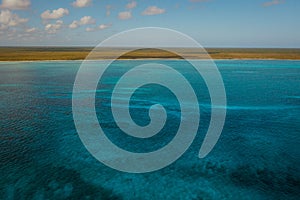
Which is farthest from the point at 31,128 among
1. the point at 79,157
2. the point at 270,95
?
the point at 270,95

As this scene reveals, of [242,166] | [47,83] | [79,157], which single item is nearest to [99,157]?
[79,157]

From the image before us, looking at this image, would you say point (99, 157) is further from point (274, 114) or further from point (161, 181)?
point (274, 114)

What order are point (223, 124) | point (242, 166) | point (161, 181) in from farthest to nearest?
point (223, 124) → point (242, 166) → point (161, 181)

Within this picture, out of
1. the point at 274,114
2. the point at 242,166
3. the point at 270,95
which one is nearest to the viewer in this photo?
the point at 242,166

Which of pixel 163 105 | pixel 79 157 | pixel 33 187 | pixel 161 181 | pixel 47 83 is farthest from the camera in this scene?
pixel 47 83

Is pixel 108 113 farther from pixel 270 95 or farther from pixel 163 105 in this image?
pixel 270 95

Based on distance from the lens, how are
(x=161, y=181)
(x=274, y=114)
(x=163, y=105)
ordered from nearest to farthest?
1. (x=161, y=181)
2. (x=274, y=114)
3. (x=163, y=105)

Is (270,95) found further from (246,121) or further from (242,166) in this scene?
(242,166)

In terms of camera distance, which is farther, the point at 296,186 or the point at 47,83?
the point at 47,83

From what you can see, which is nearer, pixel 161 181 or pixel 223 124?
pixel 161 181
